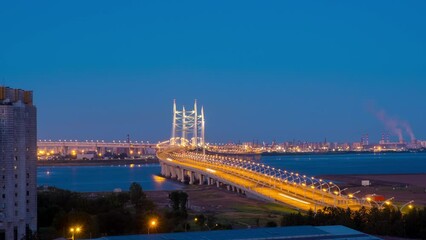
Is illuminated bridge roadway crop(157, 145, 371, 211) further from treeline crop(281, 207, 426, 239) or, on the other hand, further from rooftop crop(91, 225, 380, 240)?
rooftop crop(91, 225, 380, 240)

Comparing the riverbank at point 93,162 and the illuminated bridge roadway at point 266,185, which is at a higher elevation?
the riverbank at point 93,162

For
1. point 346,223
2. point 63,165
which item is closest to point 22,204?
point 346,223

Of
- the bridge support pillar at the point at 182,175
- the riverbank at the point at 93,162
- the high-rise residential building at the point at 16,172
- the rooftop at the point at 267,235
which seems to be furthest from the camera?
the riverbank at the point at 93,162

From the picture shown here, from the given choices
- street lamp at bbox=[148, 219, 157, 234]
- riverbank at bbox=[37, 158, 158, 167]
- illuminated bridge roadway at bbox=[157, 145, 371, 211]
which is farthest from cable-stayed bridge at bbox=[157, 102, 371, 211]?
riverbank at bbox=[37, 158, 158, 167]

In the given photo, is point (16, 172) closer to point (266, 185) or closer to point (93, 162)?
point (266, 185)

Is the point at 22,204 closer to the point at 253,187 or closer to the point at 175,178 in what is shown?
the point at 253,187

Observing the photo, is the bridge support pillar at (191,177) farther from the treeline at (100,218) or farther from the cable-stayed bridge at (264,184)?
the treeline at (100,218)

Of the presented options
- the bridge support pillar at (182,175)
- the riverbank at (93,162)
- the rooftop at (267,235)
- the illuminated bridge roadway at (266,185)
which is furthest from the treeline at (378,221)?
the riverbank at (93,162)
